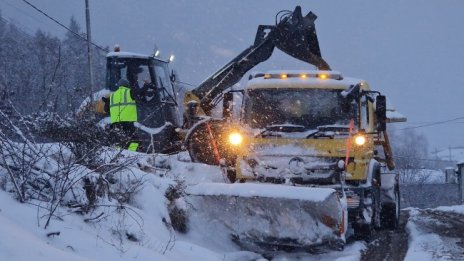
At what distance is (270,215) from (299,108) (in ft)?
6.90

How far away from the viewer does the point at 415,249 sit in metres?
7.38

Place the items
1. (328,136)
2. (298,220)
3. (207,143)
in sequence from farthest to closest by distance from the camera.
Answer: (207,143) → (328,136) → (298,220)

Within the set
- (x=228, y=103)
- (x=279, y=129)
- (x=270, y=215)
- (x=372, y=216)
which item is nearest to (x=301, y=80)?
(x=279, y=129)

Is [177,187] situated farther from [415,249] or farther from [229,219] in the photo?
[415,249]

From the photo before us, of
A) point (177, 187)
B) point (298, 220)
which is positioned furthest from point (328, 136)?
point (177, 187)

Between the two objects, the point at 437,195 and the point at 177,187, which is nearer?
the point at 177,187

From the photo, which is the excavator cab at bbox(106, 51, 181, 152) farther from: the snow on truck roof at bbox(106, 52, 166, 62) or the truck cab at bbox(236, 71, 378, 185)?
the truck cab at bbox(236, 71, 378, 185)

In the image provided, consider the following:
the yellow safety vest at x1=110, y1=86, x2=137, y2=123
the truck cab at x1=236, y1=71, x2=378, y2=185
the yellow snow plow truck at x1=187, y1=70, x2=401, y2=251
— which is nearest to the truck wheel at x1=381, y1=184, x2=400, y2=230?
the yellow snow plow truck at x1=187, y1=70, x2=401, y2=251

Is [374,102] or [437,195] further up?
[374,102]

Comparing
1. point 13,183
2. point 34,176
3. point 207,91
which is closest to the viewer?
point 13,183

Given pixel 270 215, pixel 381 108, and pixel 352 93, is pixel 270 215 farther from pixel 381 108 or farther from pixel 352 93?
pixel 381 108

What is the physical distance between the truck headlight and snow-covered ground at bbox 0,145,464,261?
2.94 ft

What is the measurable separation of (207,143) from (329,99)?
9.88 feet

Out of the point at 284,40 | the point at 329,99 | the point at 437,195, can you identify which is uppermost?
the point at 284,40
